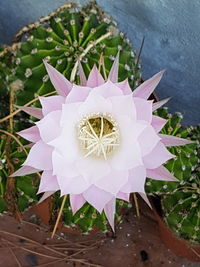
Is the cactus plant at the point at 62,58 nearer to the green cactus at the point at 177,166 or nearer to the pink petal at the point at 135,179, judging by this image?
the green cactus at the point at 177,166

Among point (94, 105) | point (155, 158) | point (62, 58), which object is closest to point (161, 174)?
point (155, 158)

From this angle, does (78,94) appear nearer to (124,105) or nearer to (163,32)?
(124,105)

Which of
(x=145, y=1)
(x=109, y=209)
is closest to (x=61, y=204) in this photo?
(x=109, y=209)

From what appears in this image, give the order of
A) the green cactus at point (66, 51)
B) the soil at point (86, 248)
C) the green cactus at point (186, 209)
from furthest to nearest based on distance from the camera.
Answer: the soil at point (86, 248)
the green cactus at point (186, 209)
the green cactus at point (66, 51)

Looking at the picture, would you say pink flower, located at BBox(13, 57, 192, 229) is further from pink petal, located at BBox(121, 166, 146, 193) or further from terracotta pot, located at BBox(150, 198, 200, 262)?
terracotta pot, located at BBox(150, 198, 200, 262)

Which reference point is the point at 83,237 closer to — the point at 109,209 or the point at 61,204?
the point at 61,204

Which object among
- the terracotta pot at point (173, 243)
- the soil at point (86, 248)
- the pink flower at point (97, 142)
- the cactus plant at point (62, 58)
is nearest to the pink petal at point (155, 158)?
the pink flower at point (97, 142)
